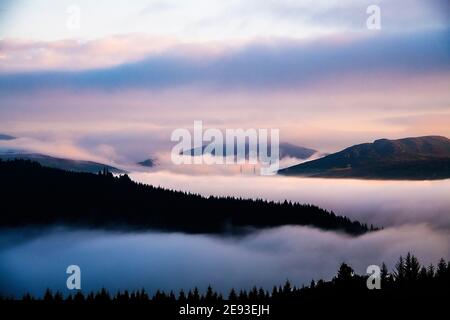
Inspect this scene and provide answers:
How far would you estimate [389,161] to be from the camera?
5965 inches

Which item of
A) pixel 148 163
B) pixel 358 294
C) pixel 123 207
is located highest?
pixel 148 163

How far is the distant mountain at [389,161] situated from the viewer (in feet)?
495

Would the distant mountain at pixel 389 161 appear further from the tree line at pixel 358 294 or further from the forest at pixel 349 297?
the forest at pixel 349 297

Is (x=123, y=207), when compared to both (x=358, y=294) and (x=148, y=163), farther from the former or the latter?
(x=358, y=294)

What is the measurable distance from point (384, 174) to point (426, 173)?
472 inches

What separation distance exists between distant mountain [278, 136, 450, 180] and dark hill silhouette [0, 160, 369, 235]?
15686 mm

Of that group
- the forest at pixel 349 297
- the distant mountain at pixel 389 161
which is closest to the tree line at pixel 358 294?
the forest at pixel 349 297

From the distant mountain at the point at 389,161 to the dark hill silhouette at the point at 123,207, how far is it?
15.7 metres

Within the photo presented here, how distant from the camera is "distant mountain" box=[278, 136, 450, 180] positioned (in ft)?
495

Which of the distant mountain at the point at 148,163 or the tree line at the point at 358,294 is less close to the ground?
the distant mountain at the point at 148,163

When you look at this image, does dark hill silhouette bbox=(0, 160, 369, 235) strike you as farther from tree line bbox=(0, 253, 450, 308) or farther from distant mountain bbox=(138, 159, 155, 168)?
tree line bbox=(0, 253, 450, 308)

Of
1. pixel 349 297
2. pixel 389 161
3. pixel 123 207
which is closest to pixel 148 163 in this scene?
pixel 123 207

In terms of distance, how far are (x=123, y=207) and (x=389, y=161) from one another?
3309 inches

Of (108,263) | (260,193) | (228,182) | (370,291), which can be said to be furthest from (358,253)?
(108,263)
